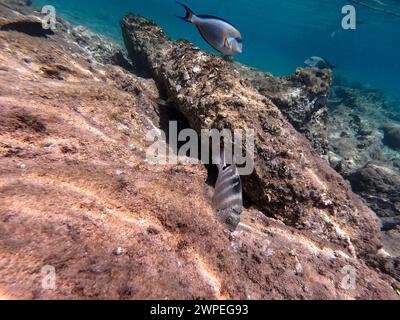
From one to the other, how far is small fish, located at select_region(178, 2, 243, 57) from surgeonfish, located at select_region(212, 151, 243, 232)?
1844 mm

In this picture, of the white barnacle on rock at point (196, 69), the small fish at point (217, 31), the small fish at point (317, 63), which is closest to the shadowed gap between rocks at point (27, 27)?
the white barnacle on rock at point (196, 69)

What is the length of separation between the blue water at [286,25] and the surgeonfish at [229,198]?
81.7ft

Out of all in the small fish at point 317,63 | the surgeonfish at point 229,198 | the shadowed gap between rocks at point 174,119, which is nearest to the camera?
the surgeonfish at point 229,198

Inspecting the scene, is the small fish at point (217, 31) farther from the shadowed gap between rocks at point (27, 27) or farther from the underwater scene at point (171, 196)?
the shadowed gap between rocks at point (27, 27)

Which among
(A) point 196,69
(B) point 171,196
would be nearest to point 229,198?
(B) point 171,196

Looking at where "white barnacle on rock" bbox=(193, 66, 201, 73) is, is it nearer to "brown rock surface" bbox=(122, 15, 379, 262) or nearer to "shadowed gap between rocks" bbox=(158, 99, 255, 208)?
"brown rock surface" bbox=(122, 15, 379, 262)

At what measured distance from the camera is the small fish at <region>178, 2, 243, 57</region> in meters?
3.39

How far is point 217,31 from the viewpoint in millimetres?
3439

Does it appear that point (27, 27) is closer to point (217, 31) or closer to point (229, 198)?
point (217, 31)

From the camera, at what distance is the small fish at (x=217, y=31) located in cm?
339

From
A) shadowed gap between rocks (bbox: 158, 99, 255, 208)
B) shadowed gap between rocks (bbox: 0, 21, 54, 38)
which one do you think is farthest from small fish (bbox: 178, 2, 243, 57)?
shadowed gap between rocks (bbox: 0, 21, 54, 38)

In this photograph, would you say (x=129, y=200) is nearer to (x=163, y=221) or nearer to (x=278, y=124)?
(x=163, y=221)

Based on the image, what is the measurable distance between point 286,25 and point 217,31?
88.9 meters
